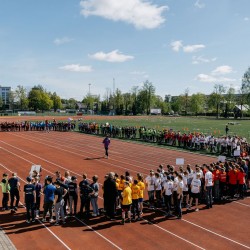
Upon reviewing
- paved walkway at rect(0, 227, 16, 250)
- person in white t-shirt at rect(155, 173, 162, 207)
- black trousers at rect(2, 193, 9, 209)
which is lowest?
paved walkway at rect(0, 227, 16, 250)

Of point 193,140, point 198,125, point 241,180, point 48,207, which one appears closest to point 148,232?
point 48,207

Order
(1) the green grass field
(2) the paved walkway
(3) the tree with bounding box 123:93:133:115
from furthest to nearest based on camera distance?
(3) the tree with bounding box 123:93:133:115 < (1) the green grass field < (2) the paved walkway

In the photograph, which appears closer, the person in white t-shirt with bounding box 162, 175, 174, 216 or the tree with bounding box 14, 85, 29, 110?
the person in white t-shirt with bounding box 162, 175, 174, 216

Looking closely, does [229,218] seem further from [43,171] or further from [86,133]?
[86,133]

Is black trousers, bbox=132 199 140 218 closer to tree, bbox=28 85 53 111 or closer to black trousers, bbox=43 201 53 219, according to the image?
black trousers, bbox=43 201 53 219

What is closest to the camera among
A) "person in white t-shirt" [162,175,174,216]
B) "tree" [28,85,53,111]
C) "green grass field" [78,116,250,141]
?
"person in white t-shirt" [162,175,174,216]

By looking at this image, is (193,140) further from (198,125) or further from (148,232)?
(198,125)

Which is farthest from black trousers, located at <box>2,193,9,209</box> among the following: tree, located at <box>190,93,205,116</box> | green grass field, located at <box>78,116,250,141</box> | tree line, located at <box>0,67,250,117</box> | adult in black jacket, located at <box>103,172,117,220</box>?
tree, located at <box>190,93,205,116</box>

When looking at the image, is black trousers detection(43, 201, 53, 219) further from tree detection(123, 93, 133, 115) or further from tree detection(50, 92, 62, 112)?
tree detection(50, 92, 62, 112)

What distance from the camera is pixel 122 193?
38.9ft

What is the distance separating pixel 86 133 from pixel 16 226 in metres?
35.5

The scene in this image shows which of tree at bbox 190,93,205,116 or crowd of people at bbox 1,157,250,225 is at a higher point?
tree at bbox 190,93,205,116

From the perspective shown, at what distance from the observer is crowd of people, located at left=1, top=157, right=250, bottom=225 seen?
38.3 ft

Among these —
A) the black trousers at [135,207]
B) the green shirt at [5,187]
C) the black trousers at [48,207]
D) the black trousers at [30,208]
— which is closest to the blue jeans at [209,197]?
the black trousers at [135,207]
